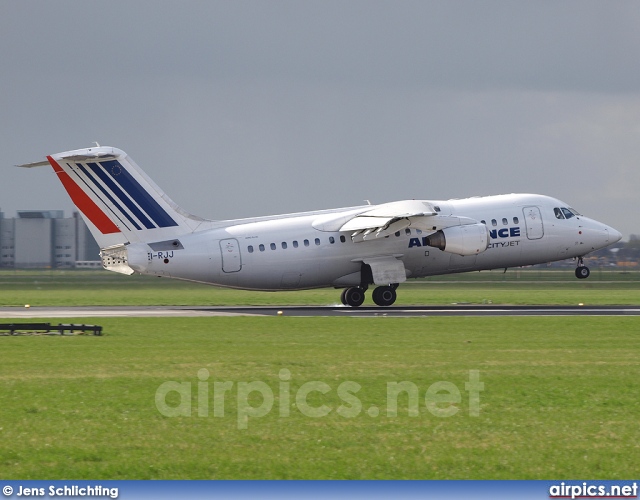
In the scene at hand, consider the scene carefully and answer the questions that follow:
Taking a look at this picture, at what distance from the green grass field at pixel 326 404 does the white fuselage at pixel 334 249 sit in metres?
10.3

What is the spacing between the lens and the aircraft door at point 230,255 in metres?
43.7

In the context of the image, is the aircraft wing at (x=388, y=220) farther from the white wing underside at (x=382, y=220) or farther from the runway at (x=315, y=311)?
the runway at (x=315, y=311)

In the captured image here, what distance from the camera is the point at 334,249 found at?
45.4m

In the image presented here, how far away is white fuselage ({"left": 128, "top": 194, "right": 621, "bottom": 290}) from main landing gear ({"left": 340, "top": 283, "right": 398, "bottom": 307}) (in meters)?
1.05

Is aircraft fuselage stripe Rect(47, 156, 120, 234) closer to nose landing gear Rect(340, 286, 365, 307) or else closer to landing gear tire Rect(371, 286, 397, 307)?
nose landing gear Rect(340, 286, 365, 307)

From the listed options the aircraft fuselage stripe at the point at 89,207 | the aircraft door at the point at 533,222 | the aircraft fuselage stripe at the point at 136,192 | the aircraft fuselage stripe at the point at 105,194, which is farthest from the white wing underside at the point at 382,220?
the aircraft fuselage stripe at the point at 89,207

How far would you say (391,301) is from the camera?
154 ft

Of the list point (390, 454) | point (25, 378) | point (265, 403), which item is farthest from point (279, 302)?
point (390, 454)

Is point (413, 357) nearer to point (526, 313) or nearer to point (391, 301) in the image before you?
point (526, 313)

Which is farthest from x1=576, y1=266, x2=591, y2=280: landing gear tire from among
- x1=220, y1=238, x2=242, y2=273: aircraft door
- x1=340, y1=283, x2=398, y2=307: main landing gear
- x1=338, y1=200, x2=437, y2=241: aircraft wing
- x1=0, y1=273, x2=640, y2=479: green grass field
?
x1=220, y1=238, x2=242, y2=273: aircraft door

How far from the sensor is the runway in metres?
41.3

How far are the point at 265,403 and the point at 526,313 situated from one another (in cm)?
2569

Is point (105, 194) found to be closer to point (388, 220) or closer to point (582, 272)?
point (388, 220)

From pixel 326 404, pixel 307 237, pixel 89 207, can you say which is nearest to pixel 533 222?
pixel 307 237
